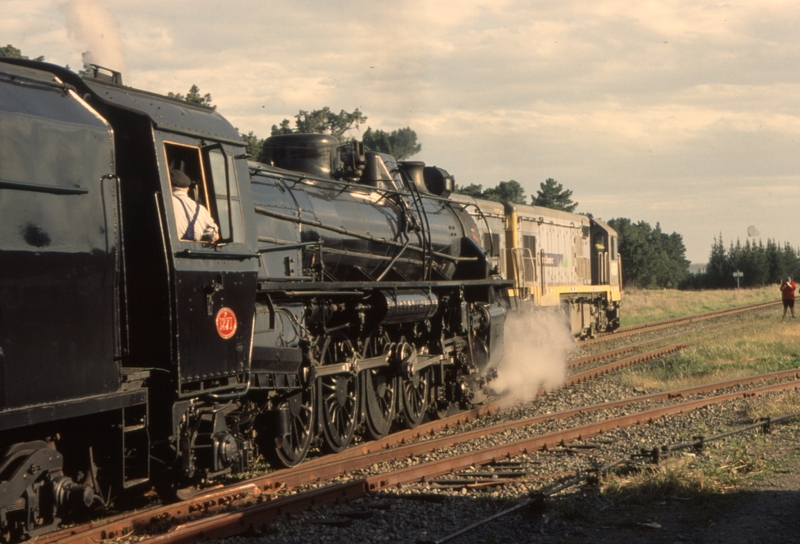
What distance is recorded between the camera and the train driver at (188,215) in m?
6.76

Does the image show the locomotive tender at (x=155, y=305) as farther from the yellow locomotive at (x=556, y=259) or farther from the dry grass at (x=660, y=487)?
the yellow locomotive at (x=556, y=259)

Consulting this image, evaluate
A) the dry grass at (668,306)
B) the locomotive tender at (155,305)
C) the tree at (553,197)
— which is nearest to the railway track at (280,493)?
the locomotive tender at (155,305)

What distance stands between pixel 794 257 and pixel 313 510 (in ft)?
322

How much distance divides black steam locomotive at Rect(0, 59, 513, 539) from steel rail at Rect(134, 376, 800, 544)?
56 cm

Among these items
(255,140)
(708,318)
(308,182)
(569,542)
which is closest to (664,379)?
(308,182)

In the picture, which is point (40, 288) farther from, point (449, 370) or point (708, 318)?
point (708, 318)

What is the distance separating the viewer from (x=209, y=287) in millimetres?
6902

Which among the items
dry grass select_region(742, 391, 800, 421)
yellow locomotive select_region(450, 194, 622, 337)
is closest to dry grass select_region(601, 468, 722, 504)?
dry grass select_region(742, 391, 800, 421)

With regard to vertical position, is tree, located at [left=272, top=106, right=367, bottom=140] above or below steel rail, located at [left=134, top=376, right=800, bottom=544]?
above

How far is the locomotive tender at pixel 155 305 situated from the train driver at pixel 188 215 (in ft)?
0.34

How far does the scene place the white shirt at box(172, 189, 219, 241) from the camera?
674cm

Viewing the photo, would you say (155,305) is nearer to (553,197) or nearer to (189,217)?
(189,217)

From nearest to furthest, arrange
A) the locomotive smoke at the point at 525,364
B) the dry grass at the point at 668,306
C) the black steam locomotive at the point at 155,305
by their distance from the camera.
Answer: the black steam locomotive at the point at 155,305
the locomotive smoke at the point at 525,364
the dry grass at the point at 668,306

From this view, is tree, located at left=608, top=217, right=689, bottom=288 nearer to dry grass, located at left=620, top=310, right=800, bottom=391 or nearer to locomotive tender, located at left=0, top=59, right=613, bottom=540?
dry grass, located at left=620, top=310, right=800, bottom=391
